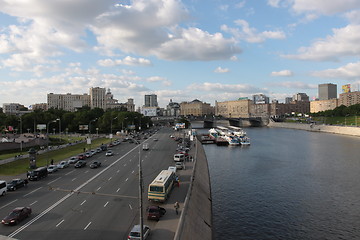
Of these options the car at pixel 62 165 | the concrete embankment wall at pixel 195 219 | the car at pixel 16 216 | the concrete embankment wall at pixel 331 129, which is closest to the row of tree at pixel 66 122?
the car at pixel 62 165

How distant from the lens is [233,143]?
97.2 m

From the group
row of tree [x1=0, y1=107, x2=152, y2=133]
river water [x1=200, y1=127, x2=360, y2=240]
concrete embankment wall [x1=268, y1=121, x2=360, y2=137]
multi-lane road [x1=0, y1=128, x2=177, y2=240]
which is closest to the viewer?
multi-lane road [x1=0, y1=128, x2=177, y2=240]

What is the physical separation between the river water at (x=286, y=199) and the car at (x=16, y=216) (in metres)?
17.6

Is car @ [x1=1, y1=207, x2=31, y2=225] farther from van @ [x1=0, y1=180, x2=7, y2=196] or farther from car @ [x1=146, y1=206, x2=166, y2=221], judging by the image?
car @ [x1=146, y1=206, x2=166, y2=221]

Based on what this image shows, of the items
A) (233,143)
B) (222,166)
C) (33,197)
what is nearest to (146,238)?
(33,197)

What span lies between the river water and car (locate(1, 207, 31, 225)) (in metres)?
17.6

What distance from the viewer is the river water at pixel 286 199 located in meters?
27.9

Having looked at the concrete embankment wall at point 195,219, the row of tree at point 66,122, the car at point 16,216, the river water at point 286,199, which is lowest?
the river water at point 286,199

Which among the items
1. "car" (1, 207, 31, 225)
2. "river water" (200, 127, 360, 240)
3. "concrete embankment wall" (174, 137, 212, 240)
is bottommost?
"river water" (200, 127, 360, 240)

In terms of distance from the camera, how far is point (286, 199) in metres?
36.7

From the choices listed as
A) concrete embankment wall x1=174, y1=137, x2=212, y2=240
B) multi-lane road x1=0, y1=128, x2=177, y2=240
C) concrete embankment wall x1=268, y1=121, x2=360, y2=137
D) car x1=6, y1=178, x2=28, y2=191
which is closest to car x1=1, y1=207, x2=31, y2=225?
multi-lane road x1=0, y1=128, x2=177, y2=240

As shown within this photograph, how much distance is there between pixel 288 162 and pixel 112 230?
167 feet

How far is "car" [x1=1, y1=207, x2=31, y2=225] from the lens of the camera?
70.6 ft

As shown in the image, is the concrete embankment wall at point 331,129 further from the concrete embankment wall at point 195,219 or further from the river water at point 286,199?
the concrete embankment wall at point 195,219
